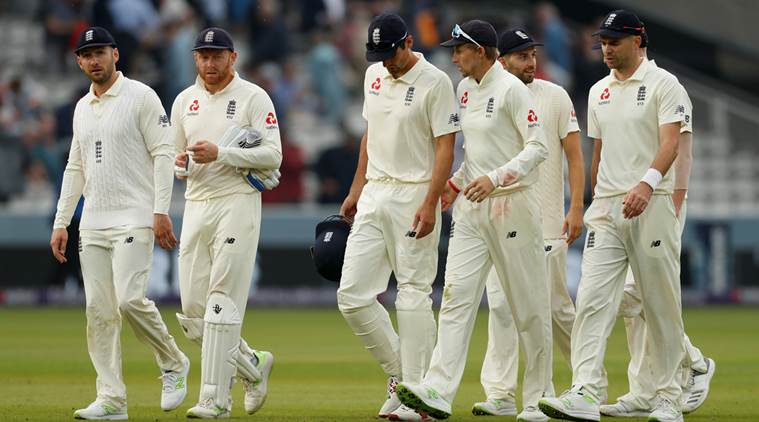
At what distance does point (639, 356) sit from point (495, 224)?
1585mm

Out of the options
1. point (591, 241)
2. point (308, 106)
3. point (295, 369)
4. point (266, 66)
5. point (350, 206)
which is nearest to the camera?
point (591, 241)

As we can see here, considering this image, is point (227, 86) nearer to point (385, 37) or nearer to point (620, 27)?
point (385, 37)

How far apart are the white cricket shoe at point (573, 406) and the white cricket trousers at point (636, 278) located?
134 millimetres

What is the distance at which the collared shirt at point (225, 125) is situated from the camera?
9.25 meters

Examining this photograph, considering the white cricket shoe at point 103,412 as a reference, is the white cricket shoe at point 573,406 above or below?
above

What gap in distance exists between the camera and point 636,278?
29.5 feet

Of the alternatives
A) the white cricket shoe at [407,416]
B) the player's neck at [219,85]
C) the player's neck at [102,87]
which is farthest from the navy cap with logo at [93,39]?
the white cricket shoe at [407,416]

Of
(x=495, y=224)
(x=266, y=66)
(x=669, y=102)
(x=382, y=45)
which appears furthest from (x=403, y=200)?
(x=266, y=66)

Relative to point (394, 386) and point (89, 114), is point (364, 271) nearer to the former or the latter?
point (394, 386)

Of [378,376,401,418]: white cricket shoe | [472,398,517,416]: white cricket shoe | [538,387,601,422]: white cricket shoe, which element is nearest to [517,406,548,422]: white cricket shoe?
[538,387,601,422]: white cricket shoe

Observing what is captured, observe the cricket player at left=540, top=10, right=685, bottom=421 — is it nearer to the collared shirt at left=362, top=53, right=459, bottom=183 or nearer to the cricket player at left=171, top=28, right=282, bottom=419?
the collared shirt at left=362, top=53, right=459, bottom=183

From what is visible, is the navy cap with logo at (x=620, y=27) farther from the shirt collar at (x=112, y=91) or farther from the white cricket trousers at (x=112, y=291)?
the white cricket trousers at (x=112, y=291)

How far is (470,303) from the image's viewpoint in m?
8.78

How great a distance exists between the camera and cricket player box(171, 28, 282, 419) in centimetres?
909
